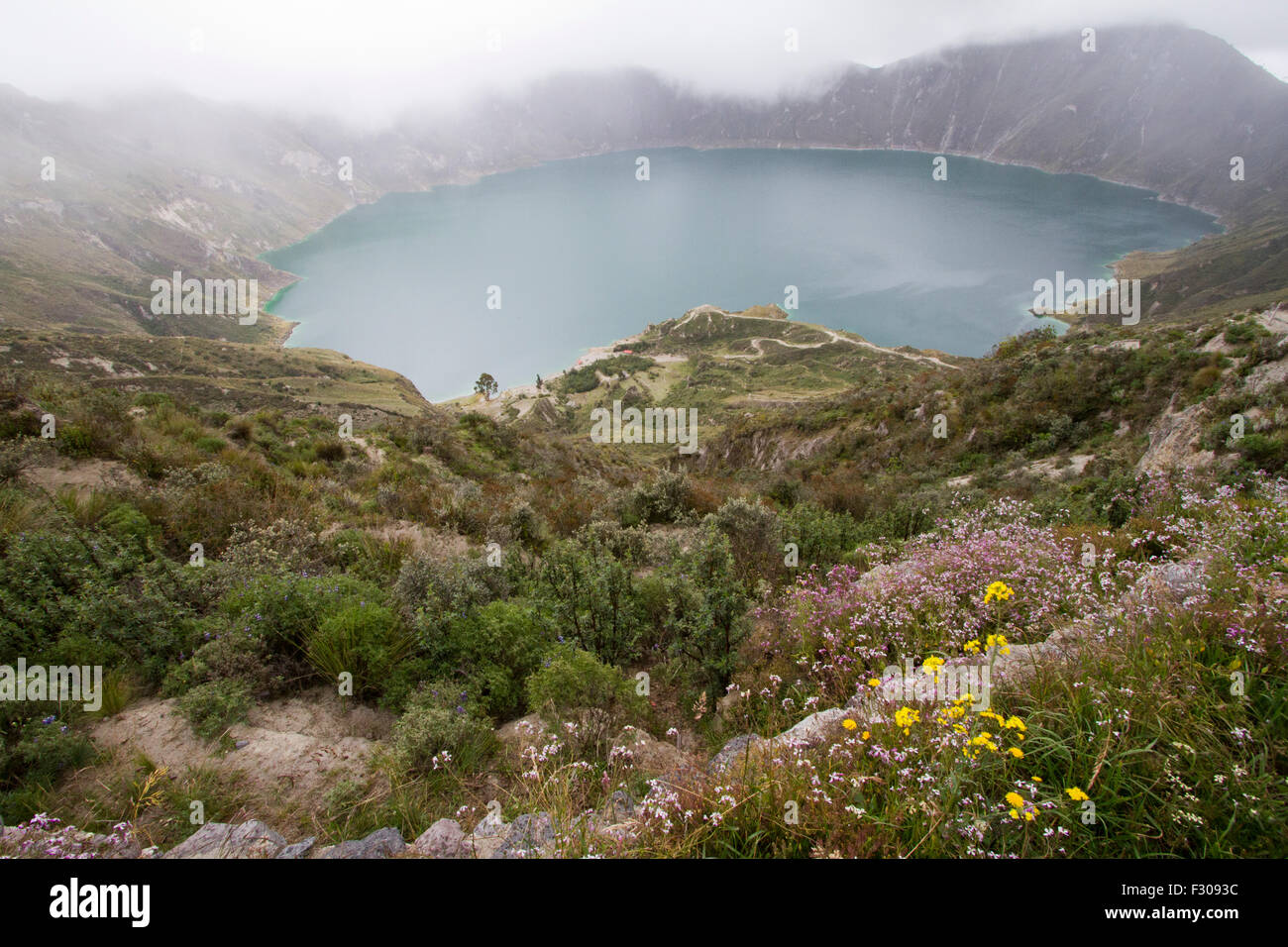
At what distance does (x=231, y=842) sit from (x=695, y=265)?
140 metres

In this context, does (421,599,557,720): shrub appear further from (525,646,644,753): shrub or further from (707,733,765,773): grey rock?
(707,733,765,773): grey rock

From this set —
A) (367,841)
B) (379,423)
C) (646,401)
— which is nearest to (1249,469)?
(367,841)

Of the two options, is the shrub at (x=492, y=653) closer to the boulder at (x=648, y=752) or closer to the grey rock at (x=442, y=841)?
the boulder at (x=648, y=752)

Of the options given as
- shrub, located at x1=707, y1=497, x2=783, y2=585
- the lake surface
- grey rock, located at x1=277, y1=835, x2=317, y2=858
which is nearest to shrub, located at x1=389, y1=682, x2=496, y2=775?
grey rock, located at x1=277, y1=835, x2=317, y2=858

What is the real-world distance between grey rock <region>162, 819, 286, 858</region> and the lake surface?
8948cm

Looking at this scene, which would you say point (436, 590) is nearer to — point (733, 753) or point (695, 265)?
point (733, 753)

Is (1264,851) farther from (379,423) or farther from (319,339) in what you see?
(319,339)

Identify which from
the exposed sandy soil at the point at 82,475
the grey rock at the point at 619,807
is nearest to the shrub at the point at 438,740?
the grey rock at the point at 619,807

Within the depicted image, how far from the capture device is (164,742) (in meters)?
3.85

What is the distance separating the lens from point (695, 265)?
13188 centimetres

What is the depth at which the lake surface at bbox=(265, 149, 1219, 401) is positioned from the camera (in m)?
99.7

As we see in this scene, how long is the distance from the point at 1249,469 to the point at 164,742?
14072 mm

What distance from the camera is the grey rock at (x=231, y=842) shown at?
2.84m

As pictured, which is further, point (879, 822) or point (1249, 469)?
point (1249, 469)
